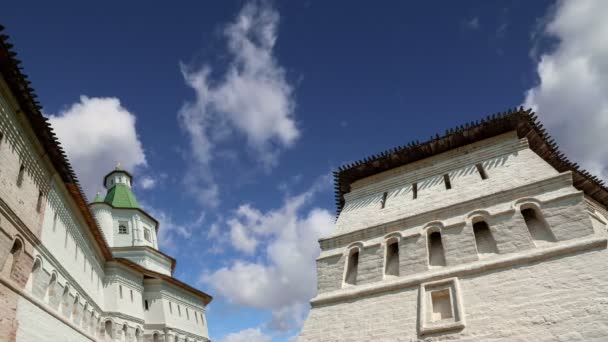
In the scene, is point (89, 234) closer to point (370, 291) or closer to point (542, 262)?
point (370, 291)

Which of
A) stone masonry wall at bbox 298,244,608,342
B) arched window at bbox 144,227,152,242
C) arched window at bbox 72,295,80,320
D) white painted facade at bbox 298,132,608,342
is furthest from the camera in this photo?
arched window at bbox 144,227,152,242

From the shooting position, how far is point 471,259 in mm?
11195

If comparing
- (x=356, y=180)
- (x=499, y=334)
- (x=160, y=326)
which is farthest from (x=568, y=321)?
(x=160, y=326)

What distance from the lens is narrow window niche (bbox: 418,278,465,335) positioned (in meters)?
9.88

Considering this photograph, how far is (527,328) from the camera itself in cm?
882

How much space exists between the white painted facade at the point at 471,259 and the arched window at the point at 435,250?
3 cm

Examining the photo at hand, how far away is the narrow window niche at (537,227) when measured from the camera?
418 inches

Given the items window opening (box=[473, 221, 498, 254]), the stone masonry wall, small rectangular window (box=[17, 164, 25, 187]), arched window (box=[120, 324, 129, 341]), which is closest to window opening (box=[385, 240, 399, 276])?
the stone masonry wall

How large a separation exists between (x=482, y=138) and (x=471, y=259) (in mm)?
5345

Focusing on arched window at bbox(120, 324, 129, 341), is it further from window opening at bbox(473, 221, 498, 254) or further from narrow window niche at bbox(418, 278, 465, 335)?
window opening at bbox(473, 221, 498, 254)

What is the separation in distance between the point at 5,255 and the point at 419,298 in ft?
37.8

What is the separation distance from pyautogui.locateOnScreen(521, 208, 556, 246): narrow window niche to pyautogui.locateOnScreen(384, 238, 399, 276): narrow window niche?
3.63 metres

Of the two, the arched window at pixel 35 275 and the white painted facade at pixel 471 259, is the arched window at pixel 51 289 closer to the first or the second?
the arched window at pixel 35 275

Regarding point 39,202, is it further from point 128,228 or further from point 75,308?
point 128,228
